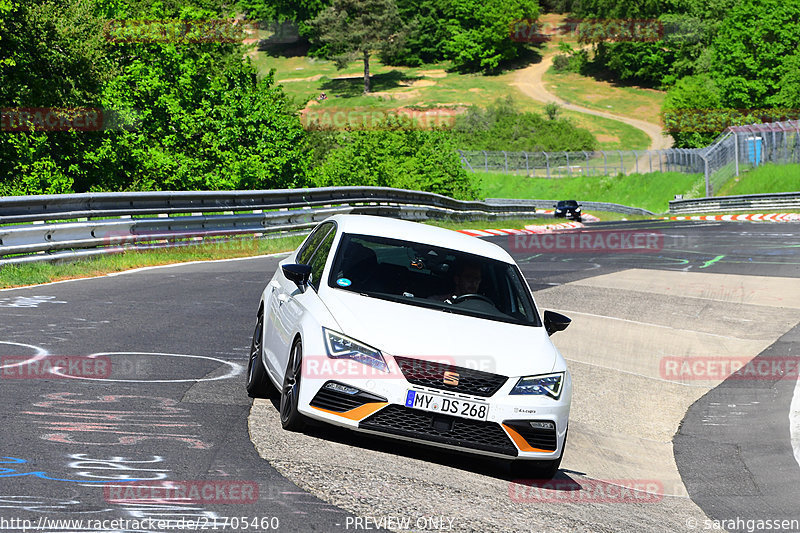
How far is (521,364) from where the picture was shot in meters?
6.91

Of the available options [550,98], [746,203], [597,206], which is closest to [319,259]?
[746,203]

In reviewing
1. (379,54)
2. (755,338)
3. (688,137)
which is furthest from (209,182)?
(379,54)

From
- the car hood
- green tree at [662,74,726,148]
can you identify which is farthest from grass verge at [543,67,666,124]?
the car hood

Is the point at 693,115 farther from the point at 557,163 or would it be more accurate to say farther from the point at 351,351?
the point at 351,351

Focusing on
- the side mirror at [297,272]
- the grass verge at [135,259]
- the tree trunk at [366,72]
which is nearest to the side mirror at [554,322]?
the side mirror at [297,272]

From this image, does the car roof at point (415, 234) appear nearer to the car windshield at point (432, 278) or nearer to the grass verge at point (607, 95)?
the car windshield at point (432, 278)

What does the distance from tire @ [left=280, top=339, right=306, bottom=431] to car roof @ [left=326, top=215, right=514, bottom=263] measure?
1443mm

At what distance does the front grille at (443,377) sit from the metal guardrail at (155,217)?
33.9 ft

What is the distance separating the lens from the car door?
7504 millimetres

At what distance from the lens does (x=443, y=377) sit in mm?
6668

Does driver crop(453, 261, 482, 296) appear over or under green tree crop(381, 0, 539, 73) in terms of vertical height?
over

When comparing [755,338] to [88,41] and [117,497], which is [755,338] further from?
[88,41]

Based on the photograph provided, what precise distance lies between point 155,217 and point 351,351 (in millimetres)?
14214

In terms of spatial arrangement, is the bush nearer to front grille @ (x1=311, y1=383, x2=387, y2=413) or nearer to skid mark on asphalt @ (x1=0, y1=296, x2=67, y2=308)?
skid mark on asphalt @ (x1=0, y1=296, x2=67, y2=308)
